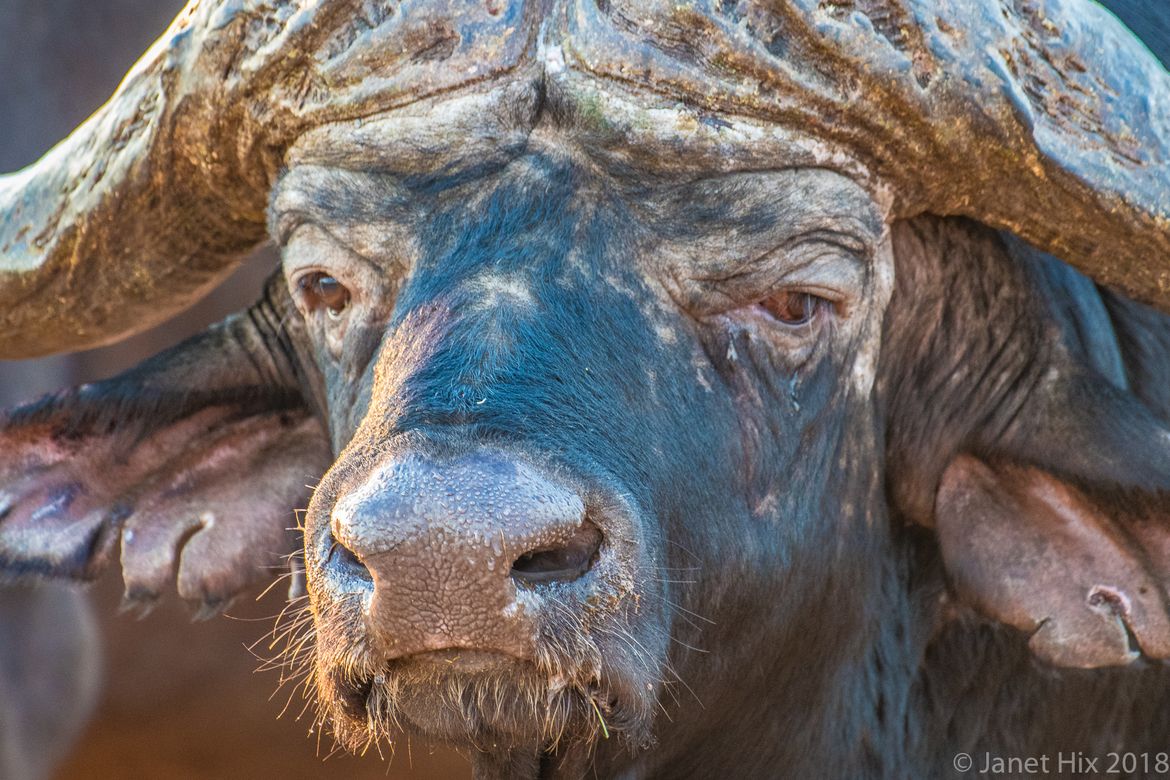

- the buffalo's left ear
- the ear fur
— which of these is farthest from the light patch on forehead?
the buffalo's left ear

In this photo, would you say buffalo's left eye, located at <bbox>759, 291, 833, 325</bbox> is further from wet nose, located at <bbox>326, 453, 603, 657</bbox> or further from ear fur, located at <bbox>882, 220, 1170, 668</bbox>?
wet nose, located at <bbox>326, 453, 603, 657</bbox>

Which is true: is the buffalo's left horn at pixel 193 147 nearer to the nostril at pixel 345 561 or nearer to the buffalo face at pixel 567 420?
the buffalo face at pixel 567 420

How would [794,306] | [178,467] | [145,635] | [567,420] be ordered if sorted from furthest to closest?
[145,635], [178,467], [794,306], [567,420]

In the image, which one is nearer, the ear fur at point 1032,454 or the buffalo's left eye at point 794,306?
the buffalo's left eye at point 794,306

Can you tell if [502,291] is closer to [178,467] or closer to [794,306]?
[794,306]

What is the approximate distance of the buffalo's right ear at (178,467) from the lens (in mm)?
3830

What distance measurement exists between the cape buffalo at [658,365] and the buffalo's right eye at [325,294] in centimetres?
1

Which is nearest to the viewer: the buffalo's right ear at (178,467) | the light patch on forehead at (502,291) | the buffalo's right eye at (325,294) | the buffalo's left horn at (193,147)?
the light patch on forehead at (502,291)

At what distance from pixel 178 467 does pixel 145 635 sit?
12.2ft

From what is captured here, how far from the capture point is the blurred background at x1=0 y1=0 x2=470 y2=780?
660cm

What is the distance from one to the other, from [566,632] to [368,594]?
1.02ft

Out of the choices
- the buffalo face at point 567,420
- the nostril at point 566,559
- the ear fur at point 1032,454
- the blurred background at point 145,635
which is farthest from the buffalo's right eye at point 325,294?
the blurred background at point 145,635

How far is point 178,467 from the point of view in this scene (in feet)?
13.0

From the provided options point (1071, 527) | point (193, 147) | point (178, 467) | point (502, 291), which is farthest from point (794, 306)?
point (178, 467)
